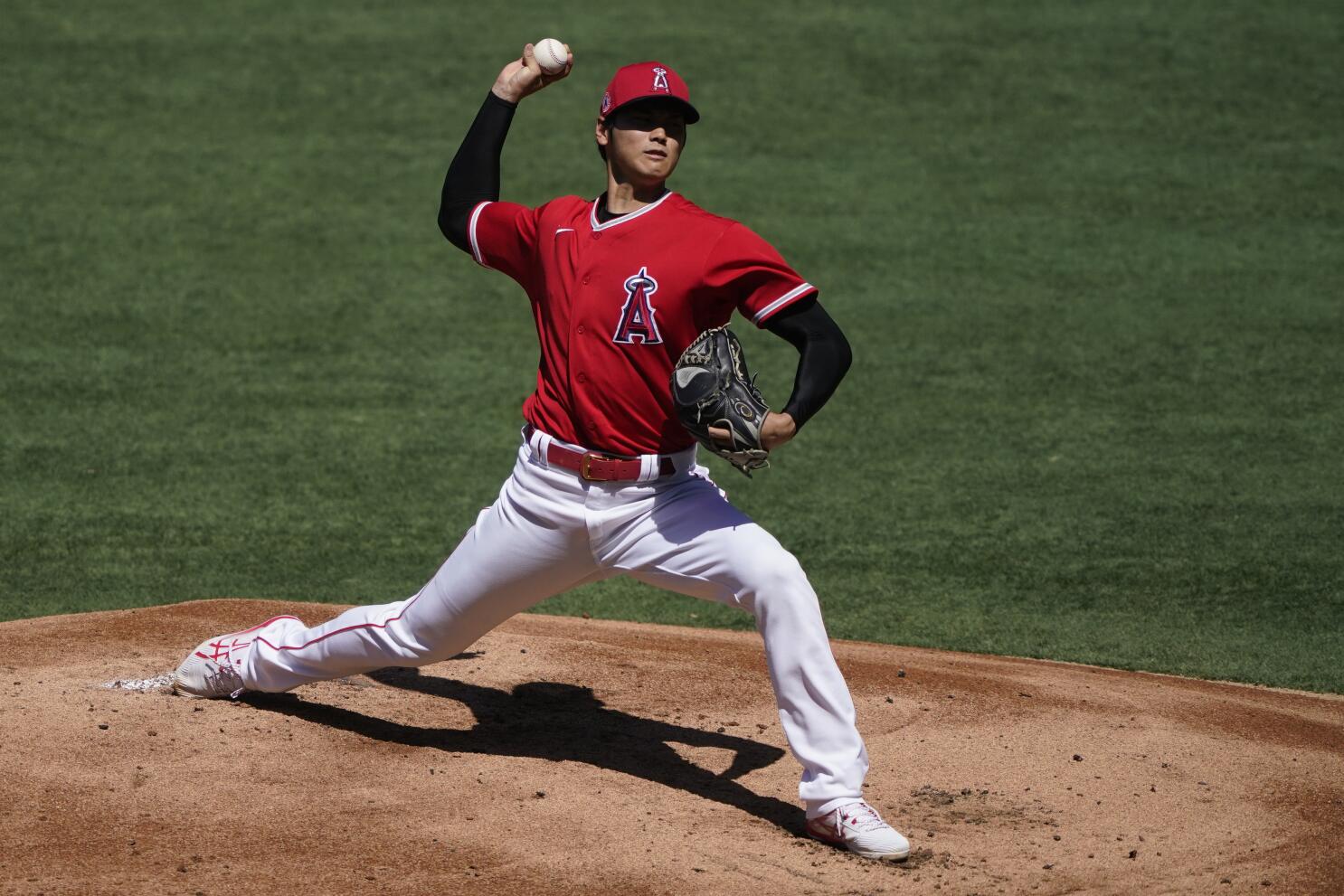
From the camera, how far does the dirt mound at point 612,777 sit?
3586 millimetres

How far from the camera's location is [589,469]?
3857 millimetres

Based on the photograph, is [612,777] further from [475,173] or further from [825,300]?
[825,300]

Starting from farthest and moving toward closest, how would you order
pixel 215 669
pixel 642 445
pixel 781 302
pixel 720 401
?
pixel 215 669 < pixel 642 445 < pixel 781 302 < pixel 720 401

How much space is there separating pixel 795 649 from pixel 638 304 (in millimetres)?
903

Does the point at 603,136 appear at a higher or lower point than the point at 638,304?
higher

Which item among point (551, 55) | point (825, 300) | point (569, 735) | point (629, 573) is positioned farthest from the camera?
point (825, 300)

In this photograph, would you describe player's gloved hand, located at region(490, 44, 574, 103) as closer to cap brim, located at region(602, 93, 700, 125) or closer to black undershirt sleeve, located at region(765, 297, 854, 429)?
cap brim, located at region(602, 93, 700, 125)

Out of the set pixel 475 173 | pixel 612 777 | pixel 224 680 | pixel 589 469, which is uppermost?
pixel 475 173

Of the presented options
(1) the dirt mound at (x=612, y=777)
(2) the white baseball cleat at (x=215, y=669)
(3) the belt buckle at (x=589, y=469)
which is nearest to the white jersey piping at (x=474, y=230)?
(3) the belt buckle at (x=589, y=469)

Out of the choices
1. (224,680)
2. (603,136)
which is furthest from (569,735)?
(603,136)

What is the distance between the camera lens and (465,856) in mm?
3621

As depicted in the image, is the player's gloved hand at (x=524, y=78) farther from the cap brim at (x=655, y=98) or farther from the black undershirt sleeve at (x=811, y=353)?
the black undershirt sleeve at (x=811, y=353)

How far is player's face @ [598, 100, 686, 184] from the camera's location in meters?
3.94

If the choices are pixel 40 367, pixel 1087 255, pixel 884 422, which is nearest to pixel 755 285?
pixel 884 422
